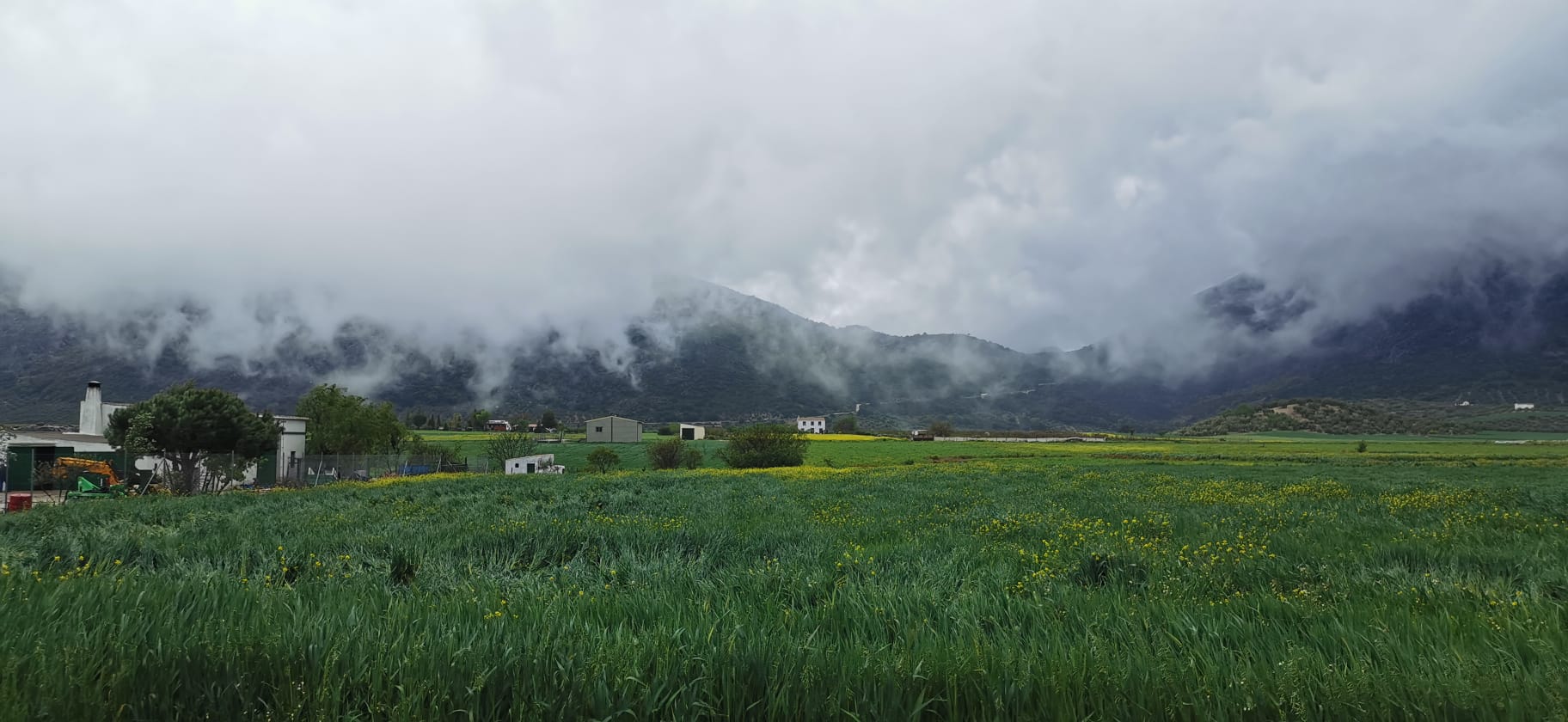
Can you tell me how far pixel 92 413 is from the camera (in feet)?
192

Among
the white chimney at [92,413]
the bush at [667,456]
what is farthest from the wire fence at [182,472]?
the bush at [667,456]

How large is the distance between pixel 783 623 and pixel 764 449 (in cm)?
5894

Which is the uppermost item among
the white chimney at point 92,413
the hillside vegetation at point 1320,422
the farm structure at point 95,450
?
the white chimney at point 92,413

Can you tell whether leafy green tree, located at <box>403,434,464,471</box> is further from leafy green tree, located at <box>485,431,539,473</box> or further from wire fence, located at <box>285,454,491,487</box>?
leafy green tree, located at <box>485,431,539,473</box>

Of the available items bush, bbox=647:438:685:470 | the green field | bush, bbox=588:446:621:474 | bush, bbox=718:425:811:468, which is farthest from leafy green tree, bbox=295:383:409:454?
the green field

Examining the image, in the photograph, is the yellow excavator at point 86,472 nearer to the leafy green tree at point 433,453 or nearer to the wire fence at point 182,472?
the wire fence at point 182,472

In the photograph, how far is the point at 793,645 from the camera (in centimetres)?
322

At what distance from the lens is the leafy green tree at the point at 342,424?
5934cm

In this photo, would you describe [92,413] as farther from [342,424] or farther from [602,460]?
[602,460]

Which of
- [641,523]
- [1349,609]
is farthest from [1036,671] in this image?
[641,523]

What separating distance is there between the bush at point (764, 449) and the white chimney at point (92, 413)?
57.3 m

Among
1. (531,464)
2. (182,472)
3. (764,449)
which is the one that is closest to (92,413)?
(182,472)

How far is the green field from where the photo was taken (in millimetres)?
2578

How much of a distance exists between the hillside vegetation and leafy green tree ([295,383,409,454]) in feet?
498
